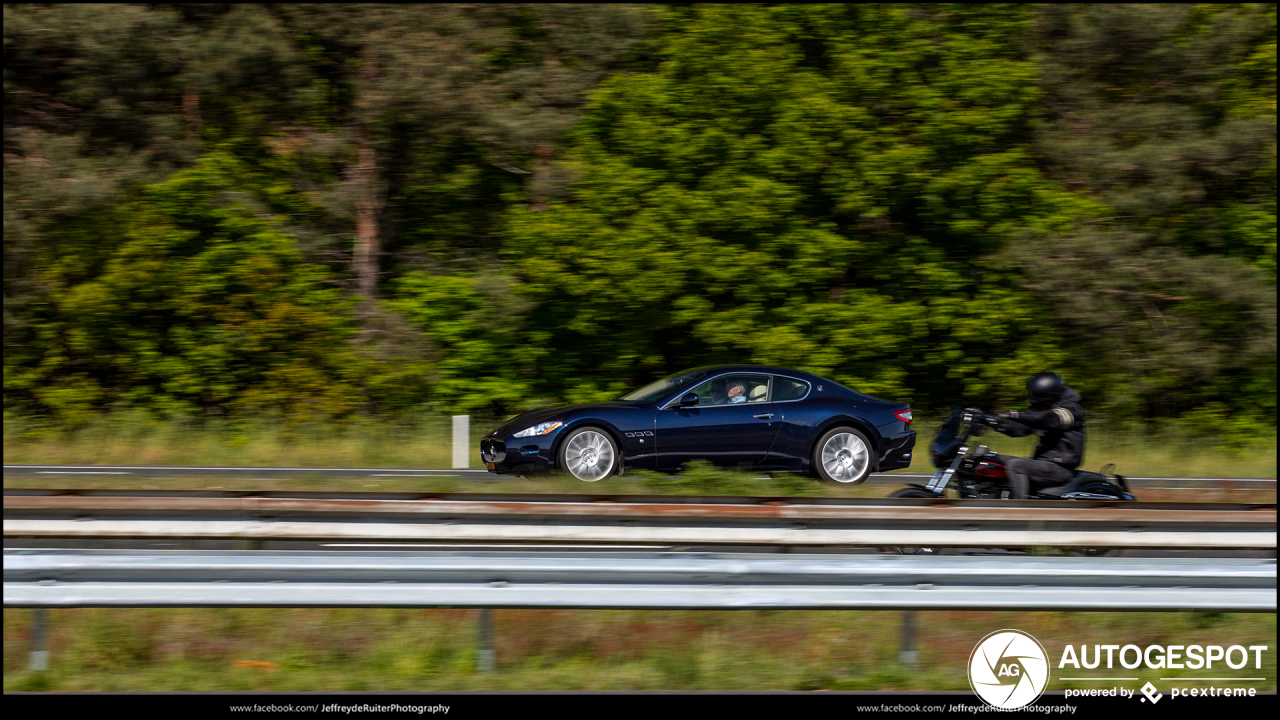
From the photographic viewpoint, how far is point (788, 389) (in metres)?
11.3

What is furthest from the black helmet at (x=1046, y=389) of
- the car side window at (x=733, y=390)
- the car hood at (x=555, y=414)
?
the car hood at (x=555, y=414)

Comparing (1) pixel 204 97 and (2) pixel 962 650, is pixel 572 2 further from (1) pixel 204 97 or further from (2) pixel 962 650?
(2) pixel 962 650

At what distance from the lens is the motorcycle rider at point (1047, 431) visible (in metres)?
7.48

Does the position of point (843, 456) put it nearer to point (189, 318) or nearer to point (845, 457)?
point (845, 457)

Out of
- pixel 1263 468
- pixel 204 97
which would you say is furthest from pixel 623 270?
pixel 1263 468

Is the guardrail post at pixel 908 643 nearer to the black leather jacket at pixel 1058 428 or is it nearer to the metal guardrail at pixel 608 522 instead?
the metal guardrail at pixel 608 522

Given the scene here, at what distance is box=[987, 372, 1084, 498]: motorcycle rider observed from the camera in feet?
24.6

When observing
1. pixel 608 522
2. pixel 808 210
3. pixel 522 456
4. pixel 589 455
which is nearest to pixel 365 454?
pixel 522 456

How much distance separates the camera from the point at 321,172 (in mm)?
20219

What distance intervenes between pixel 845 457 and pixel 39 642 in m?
7.97

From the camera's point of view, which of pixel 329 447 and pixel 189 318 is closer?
pixel 329 447

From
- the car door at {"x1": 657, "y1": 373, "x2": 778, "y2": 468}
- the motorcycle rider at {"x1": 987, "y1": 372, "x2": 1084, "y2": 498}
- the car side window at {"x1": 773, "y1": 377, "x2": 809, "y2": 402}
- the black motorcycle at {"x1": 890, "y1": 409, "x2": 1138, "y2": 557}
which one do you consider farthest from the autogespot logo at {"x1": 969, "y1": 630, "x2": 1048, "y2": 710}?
the car side window at {"x1": 773, "y1": 377, "x2": 809, "y2": 402}

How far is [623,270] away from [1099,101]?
9611 mm

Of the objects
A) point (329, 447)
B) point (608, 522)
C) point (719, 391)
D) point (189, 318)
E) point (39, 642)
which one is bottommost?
point (39, 642)
